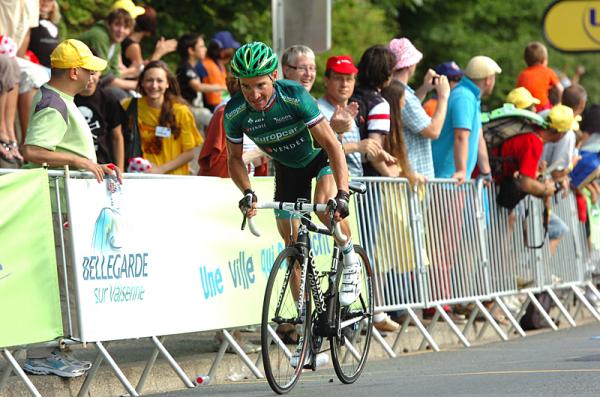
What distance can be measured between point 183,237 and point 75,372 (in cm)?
124

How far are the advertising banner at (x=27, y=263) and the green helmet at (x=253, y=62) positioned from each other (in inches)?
52.8

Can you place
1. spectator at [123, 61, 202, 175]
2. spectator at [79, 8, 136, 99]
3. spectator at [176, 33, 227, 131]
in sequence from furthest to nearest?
spectator at [176, 33, 227, 131]
spectator at [79, 8, 136, 99]
spectator at [123, 61, 202, 175]

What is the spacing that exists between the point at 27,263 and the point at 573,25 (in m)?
7.63

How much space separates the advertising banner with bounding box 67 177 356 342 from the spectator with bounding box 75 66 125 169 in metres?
1.47

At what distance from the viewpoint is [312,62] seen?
478 inches

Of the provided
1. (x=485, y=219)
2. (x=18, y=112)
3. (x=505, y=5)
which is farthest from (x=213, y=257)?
(x=505, y=5)

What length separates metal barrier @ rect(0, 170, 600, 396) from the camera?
42.0 feet

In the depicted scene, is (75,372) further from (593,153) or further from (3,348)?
(593,153)

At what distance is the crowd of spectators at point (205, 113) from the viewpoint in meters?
10.2

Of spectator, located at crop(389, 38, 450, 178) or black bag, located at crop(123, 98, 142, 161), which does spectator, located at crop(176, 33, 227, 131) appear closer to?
black bag, located at crop(123, 98, 142, 161)

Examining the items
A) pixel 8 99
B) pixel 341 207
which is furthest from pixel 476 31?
pixel 341 207

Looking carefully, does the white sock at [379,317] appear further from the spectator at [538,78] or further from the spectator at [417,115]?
the spectator at [538,78]

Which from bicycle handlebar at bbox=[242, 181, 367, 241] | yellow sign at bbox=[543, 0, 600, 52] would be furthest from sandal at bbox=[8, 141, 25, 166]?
yellow sign at bbox=[543, 0, 600, 52]

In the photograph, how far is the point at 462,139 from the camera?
45.3 feet
